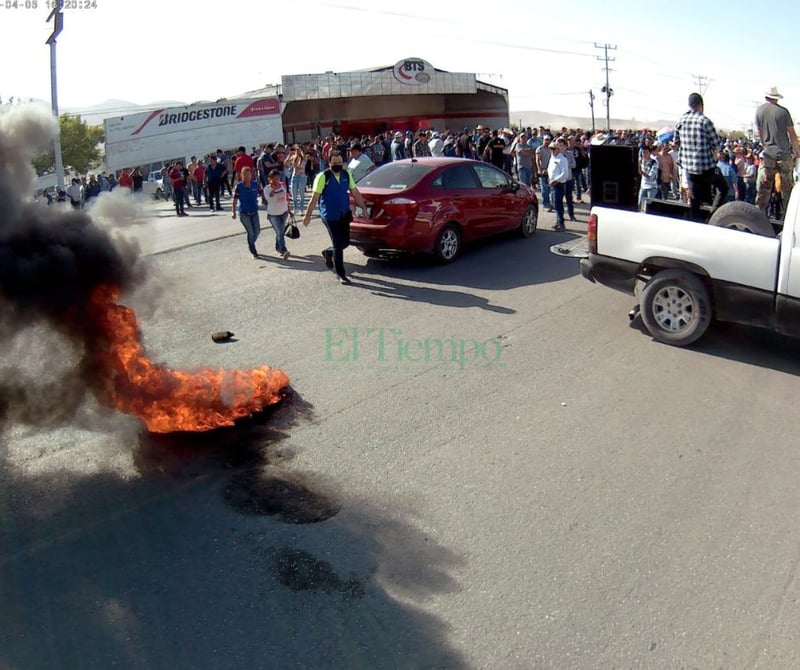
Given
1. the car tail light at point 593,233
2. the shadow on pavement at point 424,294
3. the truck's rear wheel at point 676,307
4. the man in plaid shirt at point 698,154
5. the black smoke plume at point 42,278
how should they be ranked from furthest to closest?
the shadow on pavement at point 424,294, the man in plaid shirt at point 698,154, the car tail light at point 593,233, the truck's rear wheel at point 676,307, the black smoke plume at point 42,278

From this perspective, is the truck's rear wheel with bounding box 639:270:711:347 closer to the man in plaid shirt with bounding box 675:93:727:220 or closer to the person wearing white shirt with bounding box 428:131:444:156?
the man in plaid shirt with bounding box 675:93:727:220

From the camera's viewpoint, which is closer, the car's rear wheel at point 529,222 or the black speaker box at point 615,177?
the black speaker box at point 615,177

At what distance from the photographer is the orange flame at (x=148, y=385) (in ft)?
15.4

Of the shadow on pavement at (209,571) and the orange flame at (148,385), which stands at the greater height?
the orange flame at (148,385)

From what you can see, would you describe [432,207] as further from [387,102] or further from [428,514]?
[387,102]

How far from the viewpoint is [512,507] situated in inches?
169

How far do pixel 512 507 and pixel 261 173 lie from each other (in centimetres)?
1723

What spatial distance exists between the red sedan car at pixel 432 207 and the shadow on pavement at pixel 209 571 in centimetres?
568

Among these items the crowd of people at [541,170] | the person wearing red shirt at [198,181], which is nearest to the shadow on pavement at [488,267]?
the crowd of people at [541,170]

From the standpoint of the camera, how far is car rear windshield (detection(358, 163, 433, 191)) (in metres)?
10.3

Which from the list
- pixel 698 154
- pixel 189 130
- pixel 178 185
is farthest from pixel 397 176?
pixel 189 130

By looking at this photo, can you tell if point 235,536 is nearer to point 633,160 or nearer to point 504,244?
point 633,160

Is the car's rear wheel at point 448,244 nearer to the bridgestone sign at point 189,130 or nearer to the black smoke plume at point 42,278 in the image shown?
the black smoke plume at point 42,278

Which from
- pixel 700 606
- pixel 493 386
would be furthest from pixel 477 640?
pixel 493 386
